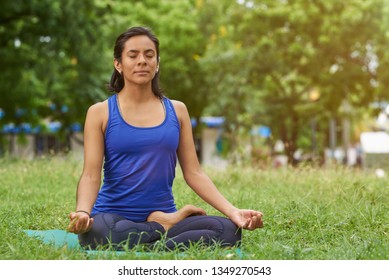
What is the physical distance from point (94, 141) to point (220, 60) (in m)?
24.2

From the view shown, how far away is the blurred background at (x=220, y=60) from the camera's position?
2205 cm

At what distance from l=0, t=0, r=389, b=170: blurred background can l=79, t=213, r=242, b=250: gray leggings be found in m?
15.7

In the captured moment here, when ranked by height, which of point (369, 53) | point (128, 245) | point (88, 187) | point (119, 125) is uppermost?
point (369, 53)

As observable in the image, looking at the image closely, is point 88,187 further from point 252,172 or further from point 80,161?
point 80,161

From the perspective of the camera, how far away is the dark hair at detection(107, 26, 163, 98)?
5188mm

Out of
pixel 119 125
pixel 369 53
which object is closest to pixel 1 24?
pixel 369 53

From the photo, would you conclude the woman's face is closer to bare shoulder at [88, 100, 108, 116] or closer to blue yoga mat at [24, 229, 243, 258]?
bare shoulder at [88, 100, 108, 116]

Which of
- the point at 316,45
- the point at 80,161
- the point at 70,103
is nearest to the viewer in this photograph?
the point at 80,161

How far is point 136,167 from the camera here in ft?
16.7

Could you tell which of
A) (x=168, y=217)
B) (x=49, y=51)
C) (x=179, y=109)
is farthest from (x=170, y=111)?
(x=49, y=51)

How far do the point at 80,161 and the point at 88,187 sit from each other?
6.85 m

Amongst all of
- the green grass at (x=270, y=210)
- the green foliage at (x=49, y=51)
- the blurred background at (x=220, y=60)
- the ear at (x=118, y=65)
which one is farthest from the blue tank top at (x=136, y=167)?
the blurred background at (x=220, y=60)

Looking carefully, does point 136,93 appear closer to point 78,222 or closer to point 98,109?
point 98,109

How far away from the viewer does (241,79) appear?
94.2 feet
